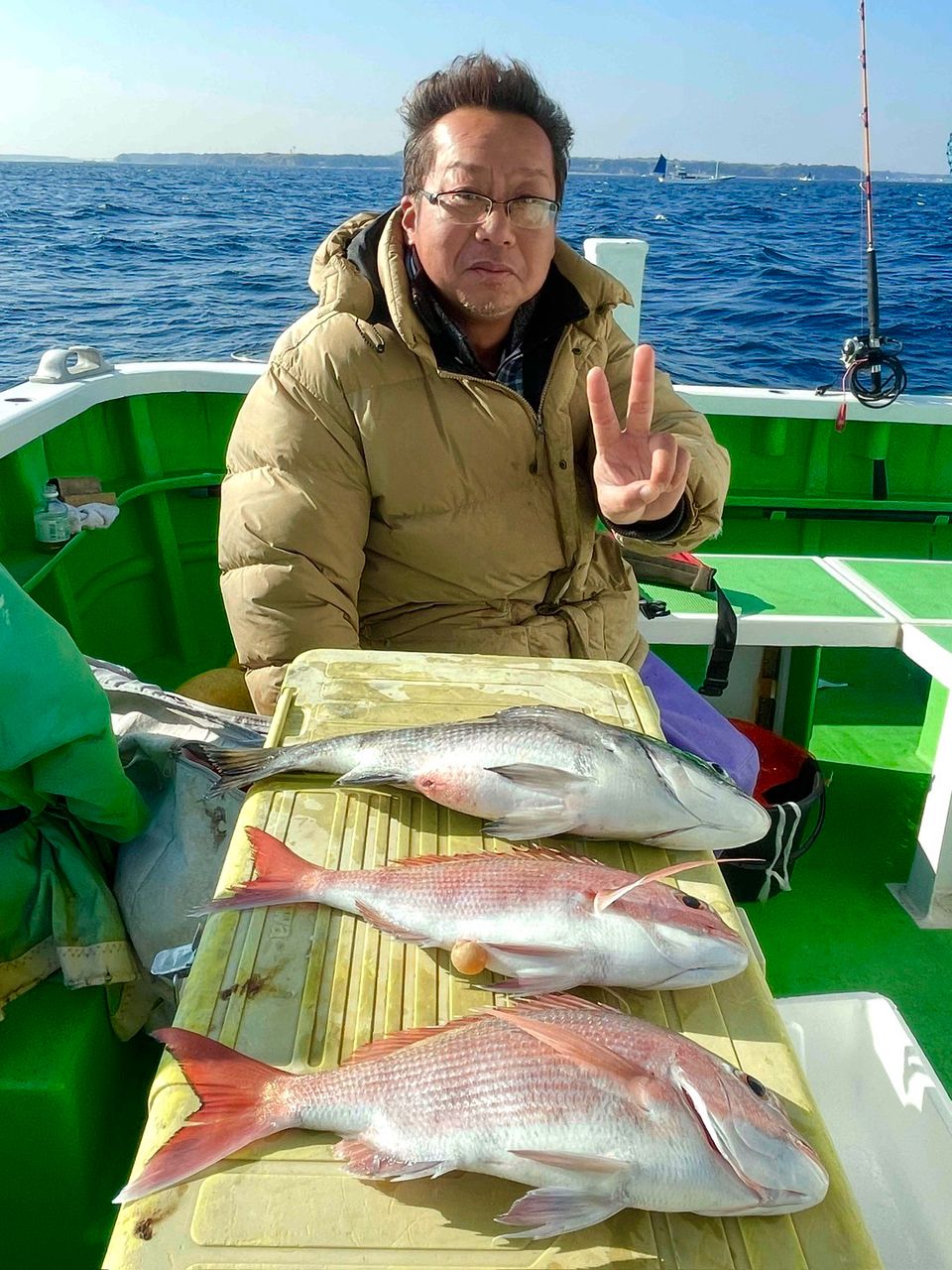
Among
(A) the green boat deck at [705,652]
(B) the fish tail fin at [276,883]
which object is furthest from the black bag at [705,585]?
(B) the fish tail fin at [276,883]

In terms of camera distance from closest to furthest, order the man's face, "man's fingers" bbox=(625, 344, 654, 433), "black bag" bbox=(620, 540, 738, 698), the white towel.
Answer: "man's fingers" bbox=(625, 344, 654, 433) < the man's face < "black bag" bbox=(620, 540, 738, 698) < the white towel

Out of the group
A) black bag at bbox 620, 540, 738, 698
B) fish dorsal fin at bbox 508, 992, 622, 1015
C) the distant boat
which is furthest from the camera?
the distant boat

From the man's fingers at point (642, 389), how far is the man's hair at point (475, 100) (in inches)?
26.3

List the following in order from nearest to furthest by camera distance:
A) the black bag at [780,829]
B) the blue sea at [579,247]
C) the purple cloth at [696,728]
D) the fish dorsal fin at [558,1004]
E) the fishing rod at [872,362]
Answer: the fish dorsal fin at [558,1004], the purple cloth at [696,728], the black bag at [780,829], the fishing rod at [872,362], the blue sea at [579,247]

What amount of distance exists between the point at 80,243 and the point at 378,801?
27.3 m

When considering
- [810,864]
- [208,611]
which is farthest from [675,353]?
[810,864]

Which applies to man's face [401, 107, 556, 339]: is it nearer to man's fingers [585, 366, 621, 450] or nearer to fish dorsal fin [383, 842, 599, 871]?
man's fingers [585, 366, 621, 450]

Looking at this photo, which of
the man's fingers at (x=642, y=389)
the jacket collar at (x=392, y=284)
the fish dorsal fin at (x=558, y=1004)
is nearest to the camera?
the fish dorsal fin at (x=558, y=1004)

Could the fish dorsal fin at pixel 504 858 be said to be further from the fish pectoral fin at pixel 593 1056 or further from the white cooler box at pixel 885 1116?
the white cooler box at pixel 885 1116

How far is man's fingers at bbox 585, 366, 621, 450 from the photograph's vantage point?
2.40m

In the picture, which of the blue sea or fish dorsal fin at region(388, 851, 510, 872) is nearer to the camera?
fish dorsal fin at region(388, 851, 510, 872)

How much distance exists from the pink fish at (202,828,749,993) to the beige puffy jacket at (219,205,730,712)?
130 cm

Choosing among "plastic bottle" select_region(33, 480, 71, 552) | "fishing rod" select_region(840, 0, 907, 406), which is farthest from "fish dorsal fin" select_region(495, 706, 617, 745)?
"fishing rod" select_region(840, 0, 907, 406)

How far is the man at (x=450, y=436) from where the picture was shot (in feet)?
8.49
